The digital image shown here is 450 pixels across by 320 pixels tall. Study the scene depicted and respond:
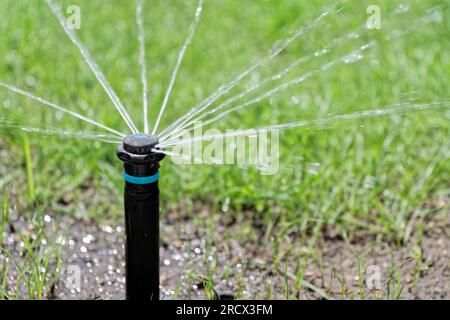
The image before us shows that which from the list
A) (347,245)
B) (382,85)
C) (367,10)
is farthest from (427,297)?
(367,10)

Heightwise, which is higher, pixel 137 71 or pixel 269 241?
pixel 137 71

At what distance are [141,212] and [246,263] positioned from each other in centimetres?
83

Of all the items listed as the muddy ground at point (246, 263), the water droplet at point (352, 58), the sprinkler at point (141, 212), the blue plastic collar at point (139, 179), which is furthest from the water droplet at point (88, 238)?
the water droplet at point (352, 58)

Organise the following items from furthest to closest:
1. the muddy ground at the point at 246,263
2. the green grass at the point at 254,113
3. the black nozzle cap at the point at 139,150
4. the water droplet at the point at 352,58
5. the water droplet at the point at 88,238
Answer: the water droplet at the point at 352,58
the green grass at the point at 254,113
the water droplet at the point at 88,238
the muddy ground at the point at 246,263
the black nozzle cap at the point at 139,150

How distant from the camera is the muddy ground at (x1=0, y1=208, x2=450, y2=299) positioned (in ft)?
9.16

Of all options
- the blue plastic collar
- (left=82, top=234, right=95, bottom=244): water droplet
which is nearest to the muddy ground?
(left=82, top=234, right=95, bottom=244): water droplet

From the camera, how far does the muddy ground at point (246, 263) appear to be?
9.16ft

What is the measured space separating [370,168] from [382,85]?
0.76m

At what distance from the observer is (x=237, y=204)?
10.6ft

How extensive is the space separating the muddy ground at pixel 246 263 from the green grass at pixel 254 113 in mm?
55

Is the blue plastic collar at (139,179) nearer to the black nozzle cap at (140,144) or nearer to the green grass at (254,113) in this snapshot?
the black nozzle cap at (140,144)

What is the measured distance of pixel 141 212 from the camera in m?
2.21
